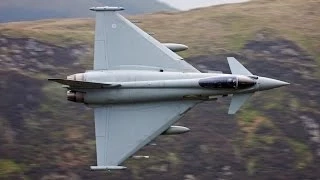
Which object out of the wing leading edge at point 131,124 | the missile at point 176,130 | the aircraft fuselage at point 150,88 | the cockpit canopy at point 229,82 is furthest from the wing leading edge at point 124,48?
the missile at point 176,130

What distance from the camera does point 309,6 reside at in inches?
3533

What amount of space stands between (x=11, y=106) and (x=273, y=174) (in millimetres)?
26607

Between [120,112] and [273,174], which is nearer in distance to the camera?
[120,112]

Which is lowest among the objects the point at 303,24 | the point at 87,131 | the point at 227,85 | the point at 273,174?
the point at 273,174

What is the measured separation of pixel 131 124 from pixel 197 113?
1981cm

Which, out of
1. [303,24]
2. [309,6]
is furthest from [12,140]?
[309,6]

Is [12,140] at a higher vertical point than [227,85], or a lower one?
lower

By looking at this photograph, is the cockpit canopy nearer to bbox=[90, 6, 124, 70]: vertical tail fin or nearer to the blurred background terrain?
bbox=[90, 6, 124, 70]: vertical tail fin

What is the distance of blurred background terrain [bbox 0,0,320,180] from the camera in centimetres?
5303

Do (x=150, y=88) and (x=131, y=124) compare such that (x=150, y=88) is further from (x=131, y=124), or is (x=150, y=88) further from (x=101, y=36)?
(x=101, y=36)

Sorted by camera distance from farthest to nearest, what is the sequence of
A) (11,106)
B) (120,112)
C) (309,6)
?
1. (309,6)
2. (11,106)
3. (120,112)

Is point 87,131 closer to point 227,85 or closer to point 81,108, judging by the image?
point 81,108

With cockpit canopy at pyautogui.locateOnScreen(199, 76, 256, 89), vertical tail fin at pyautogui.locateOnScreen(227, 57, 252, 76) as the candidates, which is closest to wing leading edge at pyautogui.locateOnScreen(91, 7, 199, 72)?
cockpit canopy at pyautogui.locateOnScreen(199, 76, 256, 89)

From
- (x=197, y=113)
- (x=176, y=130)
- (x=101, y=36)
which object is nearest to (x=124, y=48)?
(x=101, y=36)
